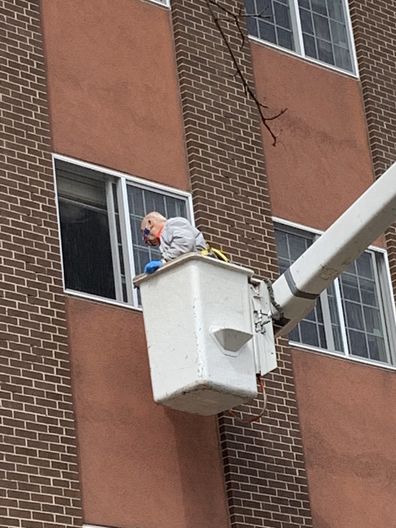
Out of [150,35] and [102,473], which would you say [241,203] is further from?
[102,473]

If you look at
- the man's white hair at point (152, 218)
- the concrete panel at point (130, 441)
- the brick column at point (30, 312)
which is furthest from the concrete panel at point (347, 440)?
the brick column at point (30, 312)

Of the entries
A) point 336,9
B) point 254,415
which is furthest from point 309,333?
point 336,9

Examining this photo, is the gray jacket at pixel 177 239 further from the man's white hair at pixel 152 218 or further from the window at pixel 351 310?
the window at pixel 351 310

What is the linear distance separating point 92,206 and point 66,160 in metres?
0.58

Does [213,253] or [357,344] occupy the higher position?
[357,344]

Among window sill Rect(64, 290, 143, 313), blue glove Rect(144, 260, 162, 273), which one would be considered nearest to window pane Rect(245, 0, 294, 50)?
window sill Rect(64, 290, 143, 313)

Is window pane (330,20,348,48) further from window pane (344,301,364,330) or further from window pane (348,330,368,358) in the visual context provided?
window pane (348,330,368,358)

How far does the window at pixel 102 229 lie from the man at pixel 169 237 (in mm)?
810

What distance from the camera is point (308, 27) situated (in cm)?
2150

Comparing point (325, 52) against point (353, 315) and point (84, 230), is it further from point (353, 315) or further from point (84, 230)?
point (84, 230)

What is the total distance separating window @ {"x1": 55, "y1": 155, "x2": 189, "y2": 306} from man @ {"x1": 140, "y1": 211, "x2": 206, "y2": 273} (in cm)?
81

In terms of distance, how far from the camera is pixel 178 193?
61.5ft

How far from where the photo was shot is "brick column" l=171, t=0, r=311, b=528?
1792cm

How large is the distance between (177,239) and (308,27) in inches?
219
